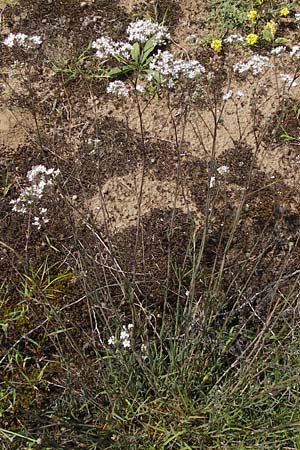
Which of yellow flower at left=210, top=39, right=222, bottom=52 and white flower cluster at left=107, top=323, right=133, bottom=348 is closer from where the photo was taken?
white flower cluster at left=107, top=323, right=133, bottom=348

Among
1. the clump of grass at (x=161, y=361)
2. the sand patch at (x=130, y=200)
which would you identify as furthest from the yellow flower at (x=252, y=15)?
the clump of grass at (x=161, y=361)

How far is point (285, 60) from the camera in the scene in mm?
3555

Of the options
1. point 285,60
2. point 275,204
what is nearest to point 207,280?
point 275,204

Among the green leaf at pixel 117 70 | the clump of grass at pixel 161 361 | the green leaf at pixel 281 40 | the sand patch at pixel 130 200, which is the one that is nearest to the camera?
the clump of grass at pixel 161 361

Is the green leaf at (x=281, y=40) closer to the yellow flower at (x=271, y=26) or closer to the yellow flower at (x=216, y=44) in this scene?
the yellow flower at (x=271, y=26)

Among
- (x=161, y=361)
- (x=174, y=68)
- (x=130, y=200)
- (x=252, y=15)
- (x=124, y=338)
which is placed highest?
(x=252, y=15)

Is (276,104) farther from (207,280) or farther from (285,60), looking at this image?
(207,280)

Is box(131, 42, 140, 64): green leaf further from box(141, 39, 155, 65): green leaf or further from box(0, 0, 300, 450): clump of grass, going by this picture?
box(0, 0, 300, 450): clump of grass

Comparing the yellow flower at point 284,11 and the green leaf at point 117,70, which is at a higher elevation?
the yellow flower at point 284,11

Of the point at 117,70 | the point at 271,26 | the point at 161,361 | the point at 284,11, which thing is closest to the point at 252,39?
the point at 271,26

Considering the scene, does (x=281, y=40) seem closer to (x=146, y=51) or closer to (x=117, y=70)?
(x=146, y=51)

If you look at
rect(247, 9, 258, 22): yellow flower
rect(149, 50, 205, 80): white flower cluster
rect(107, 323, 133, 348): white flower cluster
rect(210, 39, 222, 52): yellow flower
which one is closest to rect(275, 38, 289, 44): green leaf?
rect(247, 9, 258, 22): yellow flower

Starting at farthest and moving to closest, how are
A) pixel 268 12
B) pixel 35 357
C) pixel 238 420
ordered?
pixel 268 12 < pixel 35 357 < pixel 238 420

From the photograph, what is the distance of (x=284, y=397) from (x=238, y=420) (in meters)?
0.19
